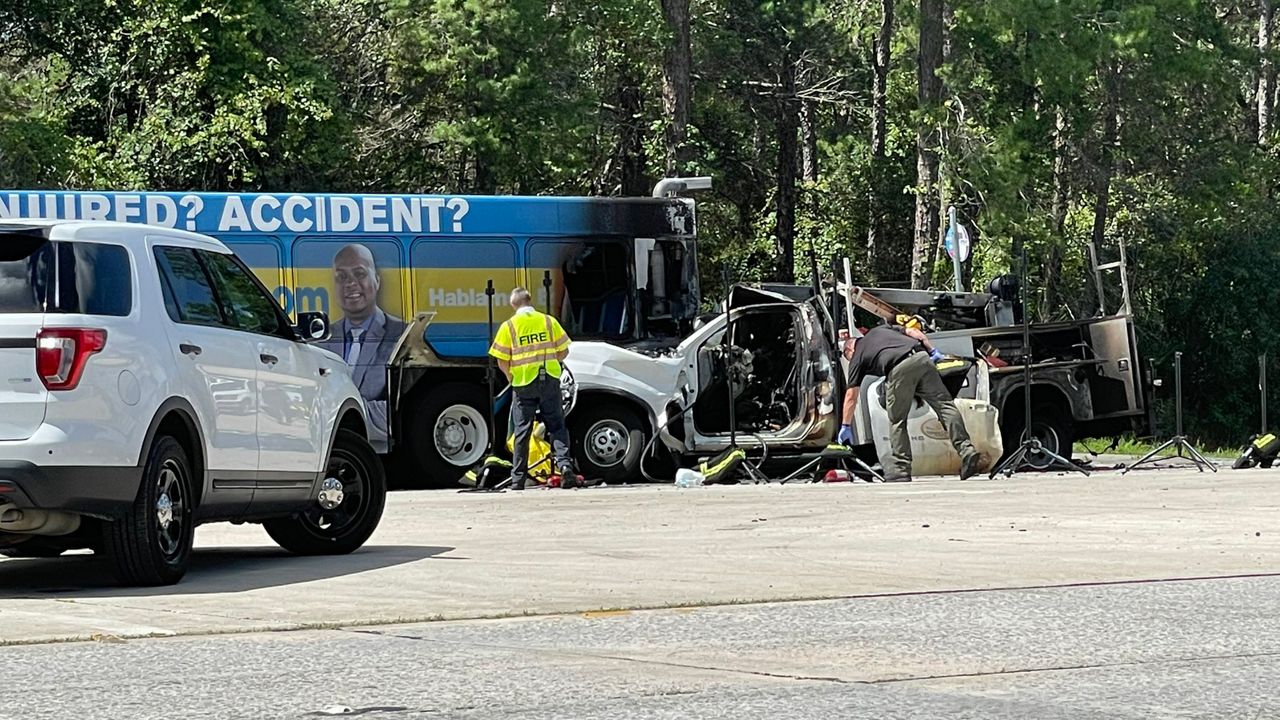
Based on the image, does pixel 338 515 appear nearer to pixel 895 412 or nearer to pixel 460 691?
pixel 460 691

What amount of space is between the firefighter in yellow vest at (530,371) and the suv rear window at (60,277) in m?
9.14

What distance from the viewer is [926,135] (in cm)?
3528

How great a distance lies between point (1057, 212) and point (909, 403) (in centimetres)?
1909

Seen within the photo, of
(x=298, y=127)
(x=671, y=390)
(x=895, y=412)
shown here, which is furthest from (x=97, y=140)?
(x=895, y=412)

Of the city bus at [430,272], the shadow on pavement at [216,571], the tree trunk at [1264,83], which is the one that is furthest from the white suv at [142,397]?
the tree trunk at [1264,83]

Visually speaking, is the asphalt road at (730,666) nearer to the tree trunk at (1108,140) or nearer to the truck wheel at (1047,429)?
the truck wheel at (1047,429)

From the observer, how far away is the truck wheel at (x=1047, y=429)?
22.1 meters

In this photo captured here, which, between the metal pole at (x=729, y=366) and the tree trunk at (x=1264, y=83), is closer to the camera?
the metal pole at (x=729, y=366)

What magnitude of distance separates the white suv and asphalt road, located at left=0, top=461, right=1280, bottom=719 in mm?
359

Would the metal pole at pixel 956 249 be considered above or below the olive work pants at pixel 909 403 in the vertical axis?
above

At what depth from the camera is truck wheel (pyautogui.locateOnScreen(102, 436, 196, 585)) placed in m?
9.52

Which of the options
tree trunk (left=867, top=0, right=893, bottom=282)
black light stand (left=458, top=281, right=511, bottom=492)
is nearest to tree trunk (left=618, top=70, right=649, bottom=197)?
tree trunk (left=867, top=0, right=893, bottom=282)

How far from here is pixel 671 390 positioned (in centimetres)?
2069

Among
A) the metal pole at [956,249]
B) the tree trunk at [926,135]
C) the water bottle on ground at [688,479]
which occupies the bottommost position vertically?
the water bottle on ground at [688,479]
